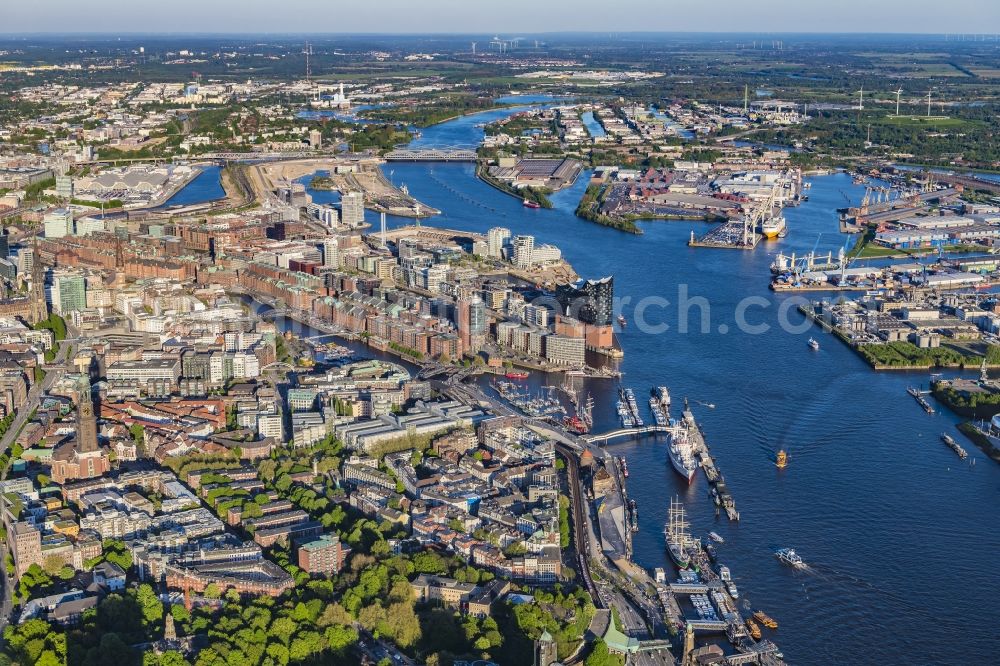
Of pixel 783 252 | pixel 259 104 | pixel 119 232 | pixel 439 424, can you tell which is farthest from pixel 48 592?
pixel 259 104

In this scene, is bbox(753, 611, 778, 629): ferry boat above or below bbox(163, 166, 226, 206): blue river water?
below

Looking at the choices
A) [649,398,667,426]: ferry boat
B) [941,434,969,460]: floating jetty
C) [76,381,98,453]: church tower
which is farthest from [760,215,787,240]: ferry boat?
[76,381,98,453]: church tower

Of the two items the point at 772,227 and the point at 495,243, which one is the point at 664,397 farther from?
the point at 772,227

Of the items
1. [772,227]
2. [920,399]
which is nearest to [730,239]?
[772,227]

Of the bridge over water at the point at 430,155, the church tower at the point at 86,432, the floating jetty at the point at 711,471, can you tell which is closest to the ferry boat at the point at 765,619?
the floating jetty at the point at 711,471

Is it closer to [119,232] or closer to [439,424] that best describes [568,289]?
[439,424]

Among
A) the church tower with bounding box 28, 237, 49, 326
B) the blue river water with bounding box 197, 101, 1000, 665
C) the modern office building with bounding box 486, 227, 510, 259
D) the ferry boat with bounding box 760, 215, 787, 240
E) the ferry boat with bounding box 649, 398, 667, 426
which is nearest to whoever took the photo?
the blue river water with bounding box 197, 101, 1000, 665

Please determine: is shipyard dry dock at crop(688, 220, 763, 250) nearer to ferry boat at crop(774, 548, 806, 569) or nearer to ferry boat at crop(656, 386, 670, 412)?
ferry boat at crop(656, 386, 670, 412)
